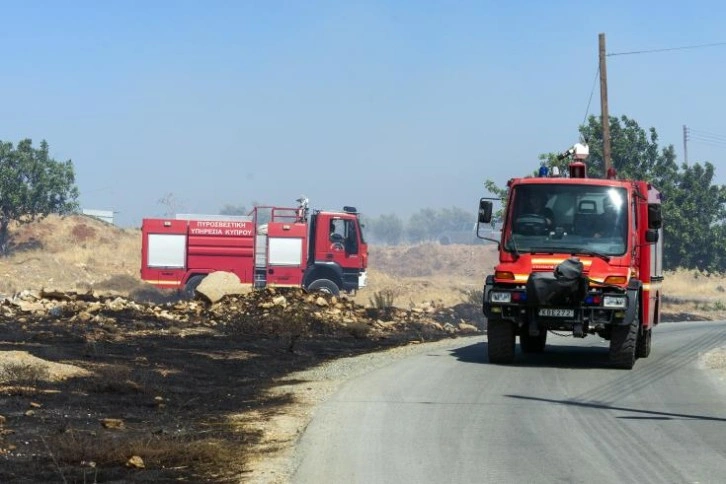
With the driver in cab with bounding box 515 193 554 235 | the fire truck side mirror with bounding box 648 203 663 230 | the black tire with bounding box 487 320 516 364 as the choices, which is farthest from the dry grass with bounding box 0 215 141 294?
the fire truck side mirror with bounding box 648 203 663 230

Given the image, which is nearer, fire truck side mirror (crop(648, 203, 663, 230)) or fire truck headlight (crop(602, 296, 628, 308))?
fire truck headlight (crop(602, 296, 628, 308))

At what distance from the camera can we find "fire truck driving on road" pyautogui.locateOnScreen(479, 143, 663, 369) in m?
16.9

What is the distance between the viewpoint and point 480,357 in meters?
19.9

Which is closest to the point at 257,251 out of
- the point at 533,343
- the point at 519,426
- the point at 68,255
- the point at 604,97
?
the point at 604,97

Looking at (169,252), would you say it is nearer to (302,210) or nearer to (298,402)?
(302,210)

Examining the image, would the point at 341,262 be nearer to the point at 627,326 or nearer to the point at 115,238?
the point at 627,326

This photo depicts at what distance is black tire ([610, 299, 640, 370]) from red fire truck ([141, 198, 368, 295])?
2233 cm

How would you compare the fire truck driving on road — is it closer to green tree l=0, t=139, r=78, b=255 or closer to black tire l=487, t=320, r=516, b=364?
black tire l=487, t=320, r=516, b=364

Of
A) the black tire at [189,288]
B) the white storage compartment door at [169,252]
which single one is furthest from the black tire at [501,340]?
the white storage compartment door at [169,252]

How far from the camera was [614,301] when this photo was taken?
55.3ft

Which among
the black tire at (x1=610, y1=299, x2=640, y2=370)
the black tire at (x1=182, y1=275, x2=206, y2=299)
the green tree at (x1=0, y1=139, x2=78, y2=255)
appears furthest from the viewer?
the green tree at (x1=0, y1=139, x2=78, y2=255)

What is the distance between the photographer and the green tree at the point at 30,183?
66.9 metres

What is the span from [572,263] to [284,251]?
2338cm

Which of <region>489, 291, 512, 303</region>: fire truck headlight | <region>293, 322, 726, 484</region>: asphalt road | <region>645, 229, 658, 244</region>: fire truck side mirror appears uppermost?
<region>645, 229, 658, 244</region>: fire truck side mirror
